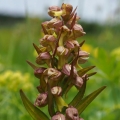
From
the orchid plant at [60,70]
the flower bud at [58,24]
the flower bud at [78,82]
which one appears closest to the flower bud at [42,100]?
the orchid plant at [60,70]

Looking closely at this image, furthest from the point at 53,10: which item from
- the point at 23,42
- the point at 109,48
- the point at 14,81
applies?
the point at 23,42

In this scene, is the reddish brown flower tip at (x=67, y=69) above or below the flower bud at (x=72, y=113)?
above

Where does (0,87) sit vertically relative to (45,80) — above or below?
below

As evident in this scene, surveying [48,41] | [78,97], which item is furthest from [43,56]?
[78,97]

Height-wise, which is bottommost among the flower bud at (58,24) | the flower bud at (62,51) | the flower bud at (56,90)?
the flower bud at (56,90)

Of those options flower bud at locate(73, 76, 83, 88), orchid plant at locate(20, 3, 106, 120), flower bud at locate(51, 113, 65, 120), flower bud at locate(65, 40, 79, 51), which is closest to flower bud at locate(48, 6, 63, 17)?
orchid plant at locate(20, 3, 106, 120)

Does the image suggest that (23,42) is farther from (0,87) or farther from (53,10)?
(53,10)

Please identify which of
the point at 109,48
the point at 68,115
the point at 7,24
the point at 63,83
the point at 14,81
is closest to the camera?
the point at 68,115

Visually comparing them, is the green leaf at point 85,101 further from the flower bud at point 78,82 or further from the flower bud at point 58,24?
the flower bud at point 58,24
